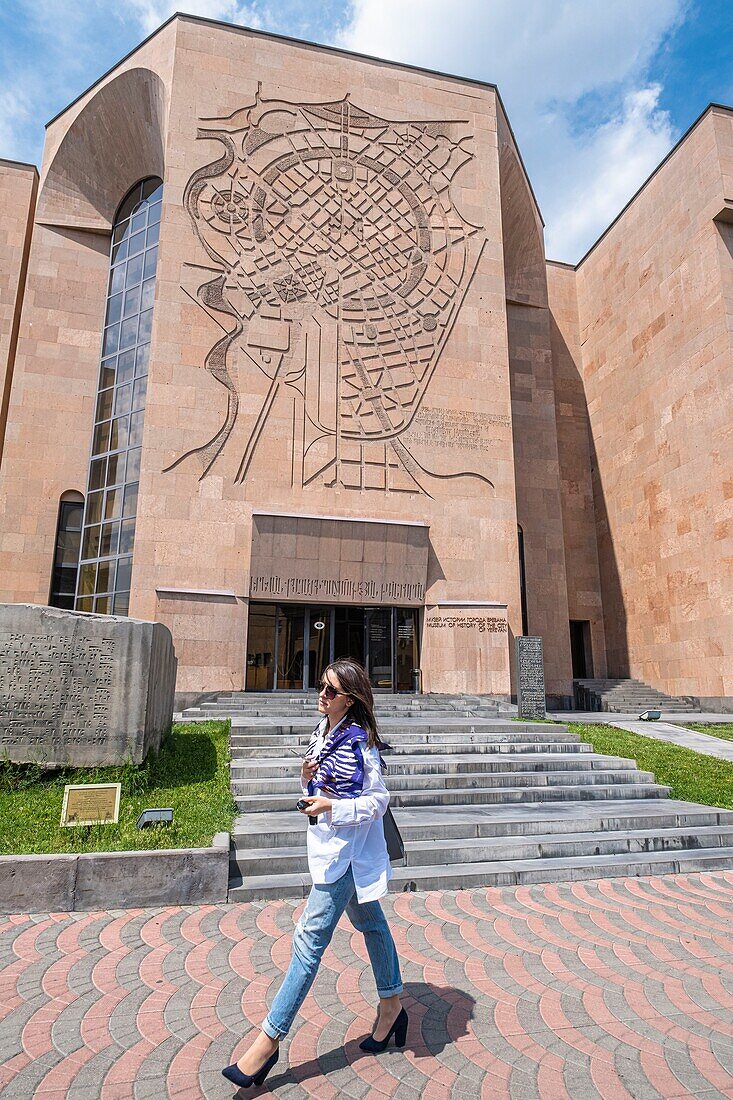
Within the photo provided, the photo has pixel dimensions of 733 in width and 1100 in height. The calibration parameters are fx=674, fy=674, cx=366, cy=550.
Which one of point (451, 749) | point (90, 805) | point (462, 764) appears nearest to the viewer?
point (90, 805)

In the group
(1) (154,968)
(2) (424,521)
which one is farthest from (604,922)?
(2) (424,521)

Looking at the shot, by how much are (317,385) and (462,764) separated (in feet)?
38.8

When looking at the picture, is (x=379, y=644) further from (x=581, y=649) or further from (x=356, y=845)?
(x=356, y=845)

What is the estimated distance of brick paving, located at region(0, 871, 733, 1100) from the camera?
9.93 ft

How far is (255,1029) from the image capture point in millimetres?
3434

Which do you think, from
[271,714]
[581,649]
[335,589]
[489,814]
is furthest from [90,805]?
[581,649]

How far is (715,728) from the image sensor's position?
14.7 meters

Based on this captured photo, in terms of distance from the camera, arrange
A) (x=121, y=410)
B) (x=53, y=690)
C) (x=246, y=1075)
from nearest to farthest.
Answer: (x=246, y=1075) < (x=53, y=690) < (x=121, y=410)

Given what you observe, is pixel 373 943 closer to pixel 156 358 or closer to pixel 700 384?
pixel 156 358

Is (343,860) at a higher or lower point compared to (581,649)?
lower

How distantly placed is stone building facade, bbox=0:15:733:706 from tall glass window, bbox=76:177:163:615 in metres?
0.10

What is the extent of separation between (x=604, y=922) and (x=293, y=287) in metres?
17.1

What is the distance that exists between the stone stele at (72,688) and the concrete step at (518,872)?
2513mm

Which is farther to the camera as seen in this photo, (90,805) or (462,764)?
(462,764)
